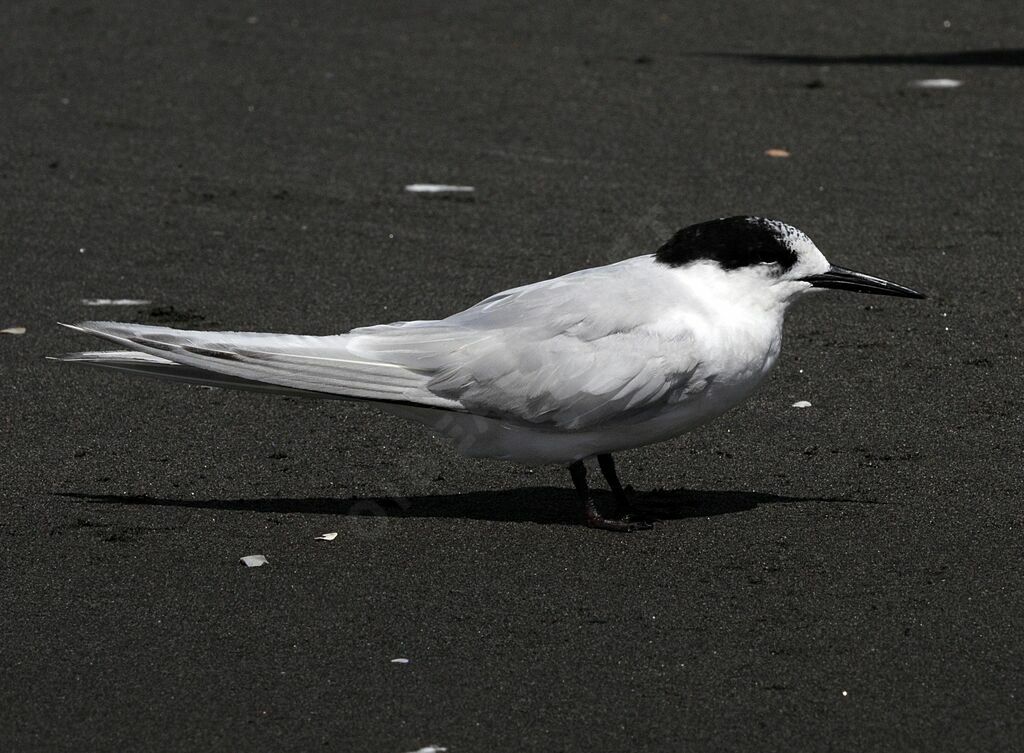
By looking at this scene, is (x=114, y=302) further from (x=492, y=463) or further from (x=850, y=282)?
(x=850, y=282)

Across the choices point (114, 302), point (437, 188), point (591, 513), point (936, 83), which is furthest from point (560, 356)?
point (936, 83)

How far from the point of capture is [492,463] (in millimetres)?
5039

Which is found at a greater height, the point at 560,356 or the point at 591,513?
the point at 560,356

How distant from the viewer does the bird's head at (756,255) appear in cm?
448

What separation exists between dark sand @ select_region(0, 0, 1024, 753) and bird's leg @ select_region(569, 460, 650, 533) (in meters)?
0.05

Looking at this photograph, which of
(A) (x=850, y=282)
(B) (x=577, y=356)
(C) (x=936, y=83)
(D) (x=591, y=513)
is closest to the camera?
(B) (x=577, y=356)

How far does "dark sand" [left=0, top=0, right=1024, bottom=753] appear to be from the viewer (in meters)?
3.58

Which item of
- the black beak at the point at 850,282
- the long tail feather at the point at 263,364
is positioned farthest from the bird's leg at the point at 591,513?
the black beak at the point at 850,282

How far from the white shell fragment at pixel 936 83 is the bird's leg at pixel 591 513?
5382mm

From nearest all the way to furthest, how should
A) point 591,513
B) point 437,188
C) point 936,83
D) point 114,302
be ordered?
1. point 591,513
2. point 114,302
3. point 437,188
4. point 936,83

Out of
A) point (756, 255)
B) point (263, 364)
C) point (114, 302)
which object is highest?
point (756, 255)

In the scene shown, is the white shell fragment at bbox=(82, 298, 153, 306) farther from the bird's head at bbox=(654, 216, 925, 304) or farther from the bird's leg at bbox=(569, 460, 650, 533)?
the bird's head at bbox=(654, 216, 925, 304)

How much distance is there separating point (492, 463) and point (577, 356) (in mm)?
739

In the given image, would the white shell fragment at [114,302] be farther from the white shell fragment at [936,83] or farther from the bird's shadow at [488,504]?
the white shell fragment at [936,83]
